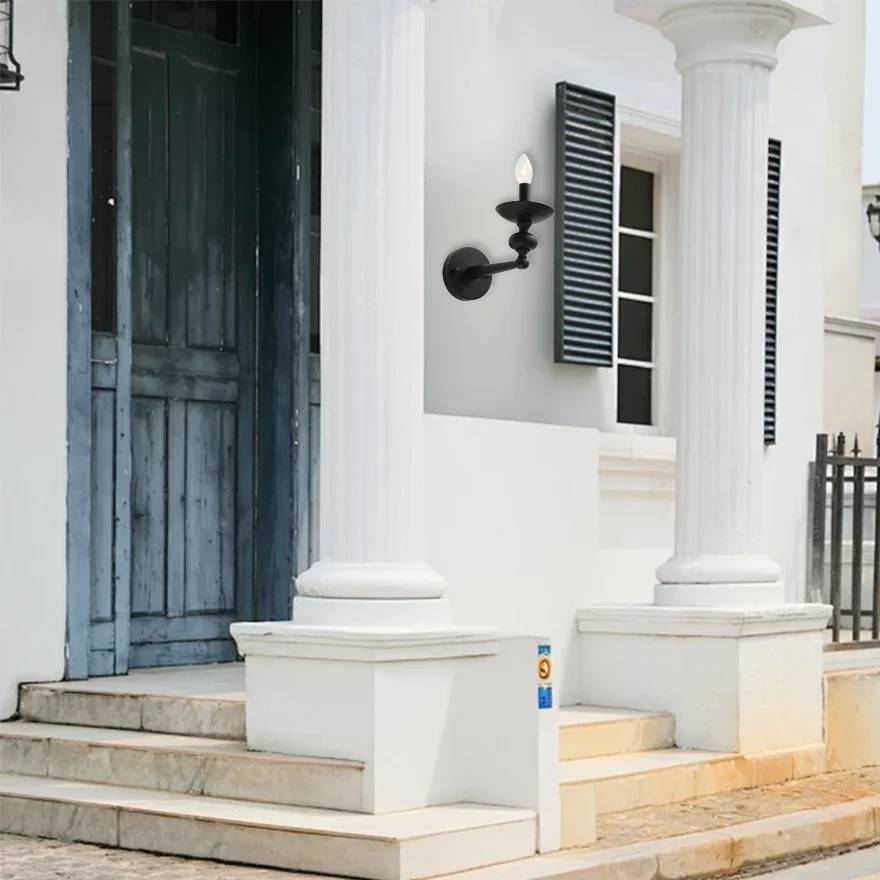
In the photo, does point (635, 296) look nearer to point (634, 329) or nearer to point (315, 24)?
point (634, 329)

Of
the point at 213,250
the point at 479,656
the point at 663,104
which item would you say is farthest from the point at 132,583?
the point at 663,104

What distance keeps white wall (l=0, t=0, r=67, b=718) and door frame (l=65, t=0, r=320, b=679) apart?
0.05 meters

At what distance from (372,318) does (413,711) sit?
1438 mm

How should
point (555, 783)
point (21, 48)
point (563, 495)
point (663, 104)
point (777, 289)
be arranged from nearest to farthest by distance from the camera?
point (555, 783) < point (21, 48) < point (563, 495) < point (663, 104) < point (777, 289)

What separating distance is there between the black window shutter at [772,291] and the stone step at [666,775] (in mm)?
2884

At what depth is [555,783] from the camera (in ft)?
20.5

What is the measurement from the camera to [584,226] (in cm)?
933

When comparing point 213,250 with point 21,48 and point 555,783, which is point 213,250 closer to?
point 21,48

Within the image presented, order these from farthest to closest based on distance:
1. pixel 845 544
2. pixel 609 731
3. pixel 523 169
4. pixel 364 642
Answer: pixel 845 544, pixel 609 731, pixel 523 169, pixel 364 642

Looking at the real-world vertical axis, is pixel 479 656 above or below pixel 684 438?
below

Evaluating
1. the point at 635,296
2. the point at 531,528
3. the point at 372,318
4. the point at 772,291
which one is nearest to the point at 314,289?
the point at 531,528

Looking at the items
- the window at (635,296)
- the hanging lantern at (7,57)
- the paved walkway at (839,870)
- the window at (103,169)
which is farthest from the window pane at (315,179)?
the paved walkway at (839,870)

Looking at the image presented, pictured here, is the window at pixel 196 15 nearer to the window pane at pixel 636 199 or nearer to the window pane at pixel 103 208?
the window pane at pixel 103 208

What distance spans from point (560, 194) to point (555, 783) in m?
3.91
